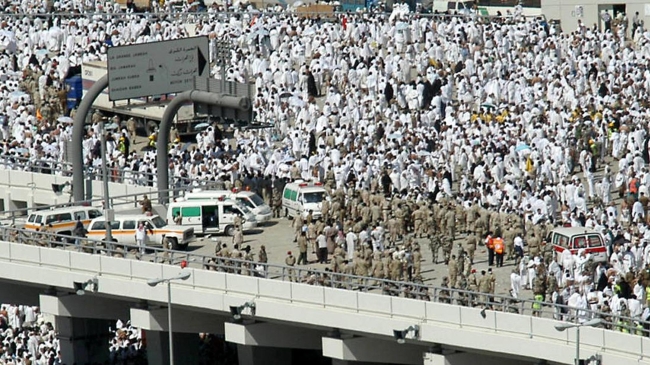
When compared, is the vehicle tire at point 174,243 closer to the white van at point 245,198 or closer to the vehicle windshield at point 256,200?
the white van at point 245,198

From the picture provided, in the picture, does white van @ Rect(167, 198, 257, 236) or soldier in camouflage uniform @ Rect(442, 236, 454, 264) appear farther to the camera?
white van @ Rect(167, 198, 257, 236)

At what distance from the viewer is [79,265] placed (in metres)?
51.4

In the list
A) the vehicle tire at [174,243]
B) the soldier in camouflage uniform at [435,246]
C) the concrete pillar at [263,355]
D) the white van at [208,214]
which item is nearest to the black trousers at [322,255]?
the concrete pillar at [263,355]

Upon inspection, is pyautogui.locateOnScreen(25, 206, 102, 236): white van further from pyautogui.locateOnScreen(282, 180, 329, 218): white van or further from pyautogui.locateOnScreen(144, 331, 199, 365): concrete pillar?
pyautogui.locateOnScreen(282, 180, 329, 218): white van

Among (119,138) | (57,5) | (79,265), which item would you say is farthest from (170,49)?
(57,5)

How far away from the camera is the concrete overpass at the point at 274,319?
4384cm

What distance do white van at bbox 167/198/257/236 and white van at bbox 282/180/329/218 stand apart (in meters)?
1.86

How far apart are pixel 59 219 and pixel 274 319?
27.9 feet

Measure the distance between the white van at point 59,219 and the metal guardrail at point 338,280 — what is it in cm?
62

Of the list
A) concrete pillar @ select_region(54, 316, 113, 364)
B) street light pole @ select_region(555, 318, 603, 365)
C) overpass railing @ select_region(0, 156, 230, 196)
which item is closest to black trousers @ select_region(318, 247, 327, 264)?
concrete pillar @ select_region(54, 316, 113, 364)

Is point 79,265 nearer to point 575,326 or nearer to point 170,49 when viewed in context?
point 170,49

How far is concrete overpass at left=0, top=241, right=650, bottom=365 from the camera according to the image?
4384cm

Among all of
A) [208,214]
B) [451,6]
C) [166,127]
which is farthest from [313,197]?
[451,6]

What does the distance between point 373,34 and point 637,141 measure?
17572 mm
